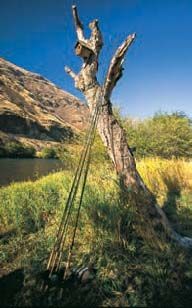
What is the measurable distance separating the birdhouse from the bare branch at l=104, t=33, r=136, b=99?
69cm

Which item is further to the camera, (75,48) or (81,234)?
(75,48)

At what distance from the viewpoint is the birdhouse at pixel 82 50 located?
14.8ft

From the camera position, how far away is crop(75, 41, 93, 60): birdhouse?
4504 mm

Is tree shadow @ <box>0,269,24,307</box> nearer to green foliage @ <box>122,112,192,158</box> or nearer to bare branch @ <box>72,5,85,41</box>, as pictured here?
bare branch @ <box>72,5,85,41</box>

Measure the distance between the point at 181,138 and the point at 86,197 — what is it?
22812 millimetres

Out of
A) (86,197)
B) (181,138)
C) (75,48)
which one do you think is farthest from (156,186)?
(181,138)

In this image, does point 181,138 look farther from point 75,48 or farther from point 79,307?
point 79,307

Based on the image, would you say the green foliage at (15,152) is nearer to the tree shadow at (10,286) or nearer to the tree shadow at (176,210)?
the tree shadow at (176,210)

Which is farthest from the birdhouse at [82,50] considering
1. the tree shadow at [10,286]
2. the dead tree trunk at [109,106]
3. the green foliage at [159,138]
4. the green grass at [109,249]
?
the green foliage at [159,138]

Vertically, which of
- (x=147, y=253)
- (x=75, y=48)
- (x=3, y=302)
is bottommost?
(x=3, y=302)

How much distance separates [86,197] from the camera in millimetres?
4582

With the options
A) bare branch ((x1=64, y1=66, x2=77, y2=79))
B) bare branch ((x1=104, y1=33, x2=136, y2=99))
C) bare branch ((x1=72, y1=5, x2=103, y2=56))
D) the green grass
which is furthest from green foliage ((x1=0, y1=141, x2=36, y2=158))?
bare branch ((x1=104, y1=33, x2=136, y2=99))

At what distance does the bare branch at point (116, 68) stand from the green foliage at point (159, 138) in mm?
13322

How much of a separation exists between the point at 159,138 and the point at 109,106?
1907cm
